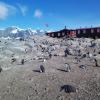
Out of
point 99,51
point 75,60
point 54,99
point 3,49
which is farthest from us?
point 3,49

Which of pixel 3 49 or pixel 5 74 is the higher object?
pixel 3 49

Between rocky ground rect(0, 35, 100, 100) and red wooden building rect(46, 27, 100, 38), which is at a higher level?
red wooden building rect(46, 27, 100, 38)

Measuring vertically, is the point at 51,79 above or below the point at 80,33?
below

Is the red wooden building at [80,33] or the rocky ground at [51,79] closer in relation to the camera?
the rocky ground at [51,79]

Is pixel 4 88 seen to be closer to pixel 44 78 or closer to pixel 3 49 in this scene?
pixel 44 78

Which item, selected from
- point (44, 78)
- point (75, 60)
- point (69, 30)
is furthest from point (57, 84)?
point (69, 30)

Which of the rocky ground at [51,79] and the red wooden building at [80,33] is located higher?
the red wooden building at [80,33]

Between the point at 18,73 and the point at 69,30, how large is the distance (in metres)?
44.7

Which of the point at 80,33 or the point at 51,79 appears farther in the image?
the point at 80,33

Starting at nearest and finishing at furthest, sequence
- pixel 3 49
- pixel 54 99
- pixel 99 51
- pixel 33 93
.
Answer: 1. pixel 54 99
2. pixel 33 93
3. pixel 99 51
4. pixel 3 49

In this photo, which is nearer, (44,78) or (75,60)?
(44,78)

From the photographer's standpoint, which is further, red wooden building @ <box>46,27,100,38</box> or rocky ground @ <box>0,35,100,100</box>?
red wooden building @ <box>46,27,100,38</box>

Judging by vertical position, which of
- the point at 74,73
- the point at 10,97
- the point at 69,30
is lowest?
the point at 10,97

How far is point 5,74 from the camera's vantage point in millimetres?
25109
